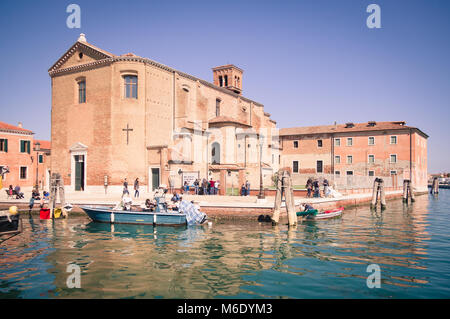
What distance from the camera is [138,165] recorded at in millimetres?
26109

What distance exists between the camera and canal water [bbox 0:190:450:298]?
720 cm

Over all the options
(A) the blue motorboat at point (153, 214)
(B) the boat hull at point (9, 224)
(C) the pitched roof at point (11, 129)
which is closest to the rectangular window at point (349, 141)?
(A) the blue motorboat at point (153, 214)

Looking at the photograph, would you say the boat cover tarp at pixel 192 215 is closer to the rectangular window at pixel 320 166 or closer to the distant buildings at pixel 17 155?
the distant buildings at pixel 17 155

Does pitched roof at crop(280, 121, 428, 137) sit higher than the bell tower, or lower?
lower

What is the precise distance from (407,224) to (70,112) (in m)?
24.1

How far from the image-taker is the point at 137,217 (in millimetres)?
15562

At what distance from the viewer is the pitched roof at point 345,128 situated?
136 feet

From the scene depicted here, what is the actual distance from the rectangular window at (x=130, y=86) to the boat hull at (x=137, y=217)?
1220cm

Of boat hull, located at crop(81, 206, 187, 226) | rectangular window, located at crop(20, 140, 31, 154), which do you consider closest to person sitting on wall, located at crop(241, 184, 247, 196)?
boat hull, located at crop(81, 206, 187, 226)

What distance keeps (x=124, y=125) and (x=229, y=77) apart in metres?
21.4

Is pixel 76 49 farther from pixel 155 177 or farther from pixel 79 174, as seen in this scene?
pixel 155 177

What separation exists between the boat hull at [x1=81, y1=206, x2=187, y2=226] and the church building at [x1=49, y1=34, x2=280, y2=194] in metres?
8.03

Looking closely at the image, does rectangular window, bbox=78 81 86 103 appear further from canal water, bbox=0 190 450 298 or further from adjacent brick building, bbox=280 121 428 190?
adjacent brick building, bbox=280 121 428 190
